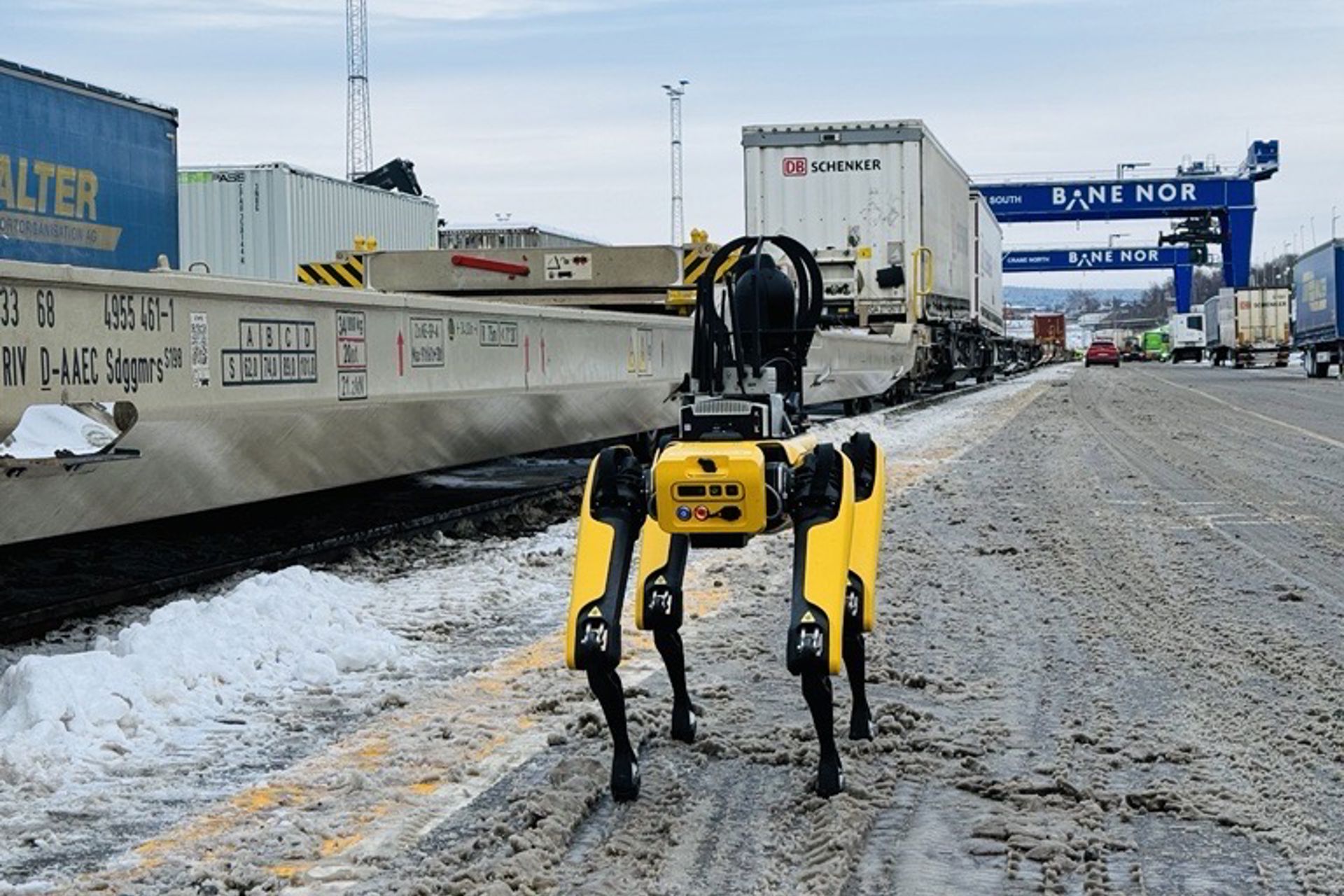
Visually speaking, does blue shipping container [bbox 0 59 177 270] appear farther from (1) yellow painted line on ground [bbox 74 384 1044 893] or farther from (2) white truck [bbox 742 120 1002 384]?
(2) white truck [bbox 742 120 1002 384]

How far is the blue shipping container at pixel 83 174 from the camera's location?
1255 cm

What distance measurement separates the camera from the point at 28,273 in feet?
19.7

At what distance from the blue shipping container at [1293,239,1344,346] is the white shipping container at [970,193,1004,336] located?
28.1 feet

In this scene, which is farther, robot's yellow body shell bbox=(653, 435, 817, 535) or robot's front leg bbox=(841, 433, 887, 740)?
robot's front leg bbox=(841, 433, 887, 740)

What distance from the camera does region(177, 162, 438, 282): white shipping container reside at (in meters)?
25.8

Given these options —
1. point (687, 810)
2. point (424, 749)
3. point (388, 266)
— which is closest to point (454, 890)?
point (687, 810)

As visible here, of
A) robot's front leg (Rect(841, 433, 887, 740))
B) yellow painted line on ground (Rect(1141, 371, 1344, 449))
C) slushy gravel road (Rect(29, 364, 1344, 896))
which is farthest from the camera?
yellow painted line on ground (Rect(1141, 371, 1344, 449))

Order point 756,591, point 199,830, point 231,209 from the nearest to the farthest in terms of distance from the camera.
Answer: point 199,830
point 756,591
point 231,209

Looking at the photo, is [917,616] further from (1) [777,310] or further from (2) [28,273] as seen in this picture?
(2) [28,273]

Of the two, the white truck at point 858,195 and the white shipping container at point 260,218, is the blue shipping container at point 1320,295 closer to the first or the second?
the white truck at point 858,195

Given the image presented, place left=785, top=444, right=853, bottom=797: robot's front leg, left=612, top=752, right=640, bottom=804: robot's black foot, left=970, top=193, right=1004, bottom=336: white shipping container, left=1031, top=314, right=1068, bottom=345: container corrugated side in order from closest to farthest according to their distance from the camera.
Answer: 1. left=785, top=444, right=853, bottom=797: robot's front leg
2. left=612, top=752, right=640, bottom=804: robot's black foot
3. left=970, top=193, right=1004, bottom=336: white shipping container
4. left=1031, top=314, right=1068, bottom=345: container corrugated side

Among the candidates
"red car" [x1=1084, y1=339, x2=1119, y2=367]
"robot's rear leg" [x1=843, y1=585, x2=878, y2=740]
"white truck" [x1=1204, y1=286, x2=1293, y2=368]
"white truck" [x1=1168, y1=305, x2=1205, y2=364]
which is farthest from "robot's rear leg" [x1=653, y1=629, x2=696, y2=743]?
"white truck" [x1=1168, y1=305, x2=1205, y2=364]

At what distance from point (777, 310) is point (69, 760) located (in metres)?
2.37

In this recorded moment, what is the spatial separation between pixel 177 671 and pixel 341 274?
9.78 meters
